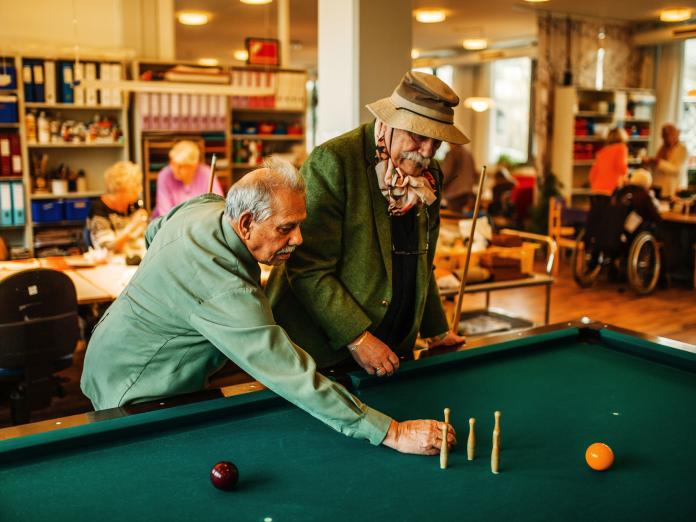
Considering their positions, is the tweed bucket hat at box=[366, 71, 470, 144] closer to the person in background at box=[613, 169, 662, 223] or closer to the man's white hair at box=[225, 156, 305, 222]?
the man's white hair at box=[225, 156, 305, 222]

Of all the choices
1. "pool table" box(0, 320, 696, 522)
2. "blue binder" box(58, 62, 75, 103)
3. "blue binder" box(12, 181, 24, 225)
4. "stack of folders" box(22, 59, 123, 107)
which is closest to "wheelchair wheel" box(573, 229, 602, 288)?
"stack of folders" box(22, 59, 123, 107)

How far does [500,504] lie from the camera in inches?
59.3

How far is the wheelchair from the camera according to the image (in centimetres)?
773

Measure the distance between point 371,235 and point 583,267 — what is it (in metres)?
6.61

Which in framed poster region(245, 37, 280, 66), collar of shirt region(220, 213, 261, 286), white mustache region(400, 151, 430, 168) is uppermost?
framed poster region(245, 37, 280, 66)

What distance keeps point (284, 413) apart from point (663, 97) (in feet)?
38.0

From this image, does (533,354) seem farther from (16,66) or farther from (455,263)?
(16,66)

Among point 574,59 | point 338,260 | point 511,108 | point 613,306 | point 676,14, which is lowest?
point 613,306

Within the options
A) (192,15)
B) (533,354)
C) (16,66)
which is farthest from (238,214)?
(192,15)

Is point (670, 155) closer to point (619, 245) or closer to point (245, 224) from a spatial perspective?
point (619, 245)

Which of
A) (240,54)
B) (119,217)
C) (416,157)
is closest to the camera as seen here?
(416,157)

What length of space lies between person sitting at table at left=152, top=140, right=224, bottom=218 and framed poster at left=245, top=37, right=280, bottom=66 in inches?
75.5

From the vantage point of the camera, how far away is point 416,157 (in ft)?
7.77

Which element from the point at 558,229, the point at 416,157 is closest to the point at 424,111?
the point at 416,157
